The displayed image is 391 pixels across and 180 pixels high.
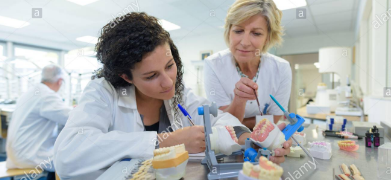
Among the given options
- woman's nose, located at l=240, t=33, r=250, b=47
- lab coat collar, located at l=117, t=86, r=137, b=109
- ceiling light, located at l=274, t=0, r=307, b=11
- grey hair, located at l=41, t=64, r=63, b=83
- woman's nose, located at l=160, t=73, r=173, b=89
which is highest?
ceiling light, located at l=274, t=0, r=307, b=11

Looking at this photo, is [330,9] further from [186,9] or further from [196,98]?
[196,98]

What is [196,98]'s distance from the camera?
4.39ft

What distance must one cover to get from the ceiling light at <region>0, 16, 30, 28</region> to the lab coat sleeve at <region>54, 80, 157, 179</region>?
5628 mm

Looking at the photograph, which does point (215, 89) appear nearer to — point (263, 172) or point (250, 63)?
point (250, 63)

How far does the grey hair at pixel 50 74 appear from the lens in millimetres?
2799

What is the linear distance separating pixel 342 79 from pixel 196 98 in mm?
3469

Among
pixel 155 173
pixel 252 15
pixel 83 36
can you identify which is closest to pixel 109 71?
pixel 155 173

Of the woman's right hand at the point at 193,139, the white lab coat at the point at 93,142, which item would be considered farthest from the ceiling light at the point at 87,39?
the woman's right hand at the point at 193,139

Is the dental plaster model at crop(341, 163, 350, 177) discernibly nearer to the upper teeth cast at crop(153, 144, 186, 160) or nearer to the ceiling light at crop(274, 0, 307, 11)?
the upper teeth cast at crop(153, 144, 186, 160)

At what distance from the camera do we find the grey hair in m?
2.80

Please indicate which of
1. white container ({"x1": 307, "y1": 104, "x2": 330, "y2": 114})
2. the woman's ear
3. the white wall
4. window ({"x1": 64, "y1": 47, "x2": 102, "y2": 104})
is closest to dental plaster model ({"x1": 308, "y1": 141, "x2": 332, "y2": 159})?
the woman's ear

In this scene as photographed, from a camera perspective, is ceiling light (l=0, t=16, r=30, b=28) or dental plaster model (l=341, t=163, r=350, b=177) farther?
ceiling light (l=0, t=16, r=30, b=28)

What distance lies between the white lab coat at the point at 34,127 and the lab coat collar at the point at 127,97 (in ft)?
5.19

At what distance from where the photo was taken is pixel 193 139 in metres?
0.90
